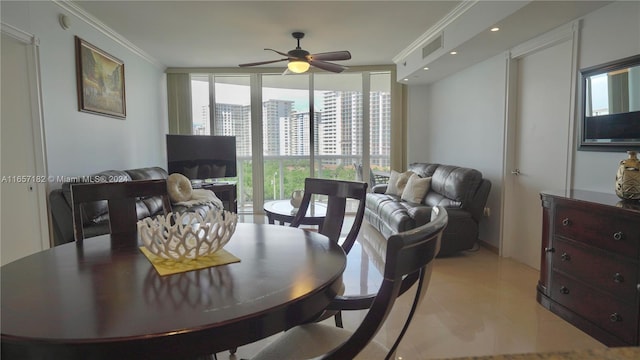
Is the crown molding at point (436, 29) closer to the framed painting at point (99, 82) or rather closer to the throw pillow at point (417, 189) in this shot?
the throw pillow at point (417, 189)

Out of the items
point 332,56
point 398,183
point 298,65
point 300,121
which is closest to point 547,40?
point 332,56

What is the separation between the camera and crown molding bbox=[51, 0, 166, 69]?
334cm

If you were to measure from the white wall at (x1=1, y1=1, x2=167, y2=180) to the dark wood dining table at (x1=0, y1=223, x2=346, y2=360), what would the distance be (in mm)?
2344

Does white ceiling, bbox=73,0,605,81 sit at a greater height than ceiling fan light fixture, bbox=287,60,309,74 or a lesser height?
greater

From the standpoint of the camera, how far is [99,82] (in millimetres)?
3914

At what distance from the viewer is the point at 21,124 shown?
2.93m

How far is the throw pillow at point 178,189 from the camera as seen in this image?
164 inches

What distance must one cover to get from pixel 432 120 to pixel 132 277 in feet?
17.7

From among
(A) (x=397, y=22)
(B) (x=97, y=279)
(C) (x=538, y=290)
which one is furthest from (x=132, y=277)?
(A) (x=397, y=22)

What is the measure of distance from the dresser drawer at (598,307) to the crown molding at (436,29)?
2527 mm

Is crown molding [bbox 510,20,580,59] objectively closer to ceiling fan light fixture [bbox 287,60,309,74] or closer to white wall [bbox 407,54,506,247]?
white wall [bbox 407,54,506,247]

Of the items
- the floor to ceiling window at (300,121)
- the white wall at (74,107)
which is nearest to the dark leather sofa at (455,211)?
the floor to ceiling window at (300,121)

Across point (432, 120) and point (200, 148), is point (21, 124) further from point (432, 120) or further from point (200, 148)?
point (432, 120)

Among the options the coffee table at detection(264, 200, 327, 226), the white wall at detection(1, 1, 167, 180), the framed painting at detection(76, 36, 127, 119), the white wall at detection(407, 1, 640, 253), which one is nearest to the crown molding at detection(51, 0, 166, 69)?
the white wall at detection(1, 1, 167, 180)
